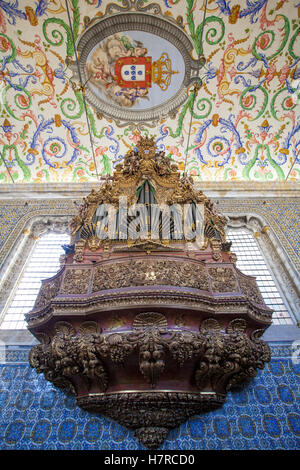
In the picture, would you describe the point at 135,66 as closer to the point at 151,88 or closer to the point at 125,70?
the point at 125,70

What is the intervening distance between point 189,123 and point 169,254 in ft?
17.4

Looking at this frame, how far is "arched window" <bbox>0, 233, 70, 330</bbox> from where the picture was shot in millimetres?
6137

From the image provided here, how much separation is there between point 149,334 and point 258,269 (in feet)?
14.3

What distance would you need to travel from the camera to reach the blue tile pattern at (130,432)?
4.39m

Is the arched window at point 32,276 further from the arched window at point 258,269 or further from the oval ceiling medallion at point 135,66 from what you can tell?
the arched window at point 258,269

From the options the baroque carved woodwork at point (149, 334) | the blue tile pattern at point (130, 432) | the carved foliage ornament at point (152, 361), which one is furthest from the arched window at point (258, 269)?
the carved foliage ornament at point (152, 361)

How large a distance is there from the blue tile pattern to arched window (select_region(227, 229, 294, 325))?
1381 millimetres

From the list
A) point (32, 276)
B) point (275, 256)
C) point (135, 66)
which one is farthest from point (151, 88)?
point (32, 276)

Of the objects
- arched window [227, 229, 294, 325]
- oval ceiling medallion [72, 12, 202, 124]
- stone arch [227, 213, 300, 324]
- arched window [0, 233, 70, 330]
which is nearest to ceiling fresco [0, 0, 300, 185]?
oval ceiling medallion [72, 12, 202, 124]

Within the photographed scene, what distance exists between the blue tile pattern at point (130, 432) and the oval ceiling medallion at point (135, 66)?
7315mm

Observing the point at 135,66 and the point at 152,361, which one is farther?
the point at 135,66

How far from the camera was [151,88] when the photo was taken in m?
8.16

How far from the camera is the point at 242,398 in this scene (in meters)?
4.87

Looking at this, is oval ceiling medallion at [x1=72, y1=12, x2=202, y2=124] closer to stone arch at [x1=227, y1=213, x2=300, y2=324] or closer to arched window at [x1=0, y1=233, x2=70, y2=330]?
stone arch at [x1=227, y1=213, x2=300, y2=324]
